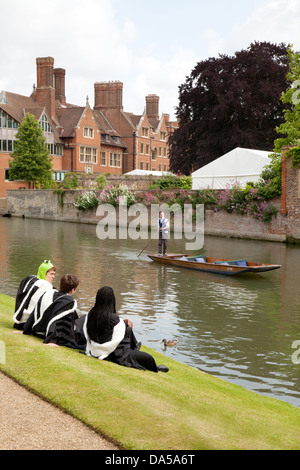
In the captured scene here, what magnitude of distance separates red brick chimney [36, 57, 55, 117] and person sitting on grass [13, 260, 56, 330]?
57942 millimetres

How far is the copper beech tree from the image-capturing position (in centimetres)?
3897

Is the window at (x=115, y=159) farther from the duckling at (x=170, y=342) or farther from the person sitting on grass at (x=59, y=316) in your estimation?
the person sitting on grass at (x=59, y=316)

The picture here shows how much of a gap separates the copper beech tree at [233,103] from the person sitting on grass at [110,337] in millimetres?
34087

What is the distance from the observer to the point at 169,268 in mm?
18859

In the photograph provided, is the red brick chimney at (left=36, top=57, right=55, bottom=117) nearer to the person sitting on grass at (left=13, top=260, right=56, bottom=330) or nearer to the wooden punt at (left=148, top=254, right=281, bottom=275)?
the wooden punt at (left=148, top=254, right=281, bottom=275)

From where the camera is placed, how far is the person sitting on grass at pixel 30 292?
6949 millimetres

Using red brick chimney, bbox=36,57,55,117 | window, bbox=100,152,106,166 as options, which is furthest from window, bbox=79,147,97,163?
red brick chimney, bbox=36,57,55,117

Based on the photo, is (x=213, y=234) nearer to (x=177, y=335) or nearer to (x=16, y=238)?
(x=16, y=238)

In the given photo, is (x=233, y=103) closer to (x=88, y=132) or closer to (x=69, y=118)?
(x=88, y=132)

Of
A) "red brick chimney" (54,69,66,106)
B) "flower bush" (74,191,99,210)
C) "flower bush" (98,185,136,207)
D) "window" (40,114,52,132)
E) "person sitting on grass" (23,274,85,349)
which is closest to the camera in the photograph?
"person sitting on grass" (23,274,85,349)

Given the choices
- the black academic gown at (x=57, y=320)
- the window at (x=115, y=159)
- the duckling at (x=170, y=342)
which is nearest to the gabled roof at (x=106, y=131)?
the window at (x=115, y=159)

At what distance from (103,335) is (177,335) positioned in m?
→ 3.77

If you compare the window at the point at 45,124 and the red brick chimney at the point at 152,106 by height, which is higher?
the red brick chimney at the point at 152,106

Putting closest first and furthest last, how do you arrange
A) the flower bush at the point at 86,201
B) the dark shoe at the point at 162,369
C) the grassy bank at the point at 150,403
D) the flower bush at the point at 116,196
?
1. the grassy bank at the point at 150,403
2. the dark shoe at the point at 162,369
3. the flower bush at the point at 116,196
4. the flower bush at the point at 86,201
